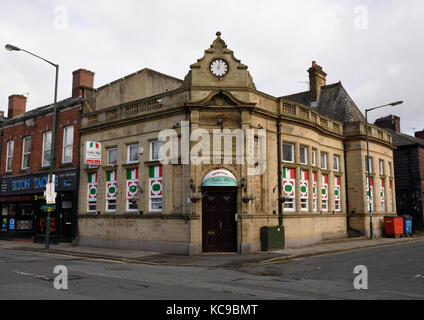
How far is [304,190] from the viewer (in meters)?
23.4

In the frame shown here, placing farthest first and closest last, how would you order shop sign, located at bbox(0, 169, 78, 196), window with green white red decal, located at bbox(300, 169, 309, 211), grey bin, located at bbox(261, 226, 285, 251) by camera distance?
shop sign, located at bbox(0, 169, 78, 196)
window with green white red decal, located at bbox(300, 169, 309, 211)
grey bin, located at bbox(261, 226, 285, 251)

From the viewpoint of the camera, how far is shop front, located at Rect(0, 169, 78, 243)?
2497cm

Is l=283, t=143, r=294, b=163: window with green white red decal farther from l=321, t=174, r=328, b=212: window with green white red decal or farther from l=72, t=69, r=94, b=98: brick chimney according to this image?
l=72, t=69, r=94, b=98: brick chimney

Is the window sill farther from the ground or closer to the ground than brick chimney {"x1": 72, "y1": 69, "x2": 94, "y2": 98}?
closer to the ground

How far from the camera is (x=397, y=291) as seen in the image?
9602mm

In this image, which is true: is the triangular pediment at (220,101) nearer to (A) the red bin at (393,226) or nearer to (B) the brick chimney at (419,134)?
(A) the red bin at (393,226)

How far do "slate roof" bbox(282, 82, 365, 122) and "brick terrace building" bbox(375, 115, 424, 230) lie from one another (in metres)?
9.15

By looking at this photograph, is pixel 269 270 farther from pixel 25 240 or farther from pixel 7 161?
pixel 7 161

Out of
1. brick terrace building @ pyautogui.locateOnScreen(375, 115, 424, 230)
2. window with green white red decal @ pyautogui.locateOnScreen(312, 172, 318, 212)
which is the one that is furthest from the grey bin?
brick terrace building @ pyautogui.locateOnScreen(375, 115, 424, 230)

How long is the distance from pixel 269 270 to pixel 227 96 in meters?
9.11

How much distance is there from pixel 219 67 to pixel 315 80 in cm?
1605

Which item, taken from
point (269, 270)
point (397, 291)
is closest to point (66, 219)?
point (269, 270)

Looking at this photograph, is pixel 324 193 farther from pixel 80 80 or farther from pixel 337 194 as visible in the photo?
pixel 80 80
